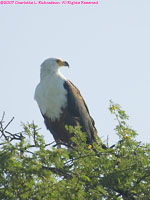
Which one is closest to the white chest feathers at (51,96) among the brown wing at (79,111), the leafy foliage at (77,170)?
the brown wing at (79,111)

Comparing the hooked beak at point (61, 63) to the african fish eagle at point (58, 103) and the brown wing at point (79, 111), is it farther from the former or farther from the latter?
the brown wing at point (79, 111)

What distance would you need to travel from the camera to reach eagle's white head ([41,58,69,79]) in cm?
884

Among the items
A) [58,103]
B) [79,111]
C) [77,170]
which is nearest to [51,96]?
[58,103]

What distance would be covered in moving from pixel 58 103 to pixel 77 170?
327 centimetres

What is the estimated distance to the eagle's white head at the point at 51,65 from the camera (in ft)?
29.0

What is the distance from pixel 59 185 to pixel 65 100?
3665mm

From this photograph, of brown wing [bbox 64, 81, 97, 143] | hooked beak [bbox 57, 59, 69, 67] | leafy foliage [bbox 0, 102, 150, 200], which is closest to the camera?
leafy foliage [bbox 0, 102, 150, 200]

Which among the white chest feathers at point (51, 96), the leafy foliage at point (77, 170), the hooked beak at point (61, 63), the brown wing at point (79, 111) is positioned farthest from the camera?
the hooked beak at point (61, 63)

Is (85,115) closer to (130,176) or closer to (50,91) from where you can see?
(50,91)

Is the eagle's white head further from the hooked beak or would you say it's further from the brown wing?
the brown wing

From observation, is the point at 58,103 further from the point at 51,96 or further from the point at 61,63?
the point at 61,63

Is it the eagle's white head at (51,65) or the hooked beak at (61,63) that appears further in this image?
the hooked beak at (61,63)

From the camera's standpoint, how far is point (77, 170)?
5336mm

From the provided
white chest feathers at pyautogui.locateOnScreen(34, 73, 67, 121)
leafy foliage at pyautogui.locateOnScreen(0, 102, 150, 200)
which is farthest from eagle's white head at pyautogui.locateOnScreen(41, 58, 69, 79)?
leafy foliage at pyautogui.locateOnScreen(0, 102, 150, 200)
